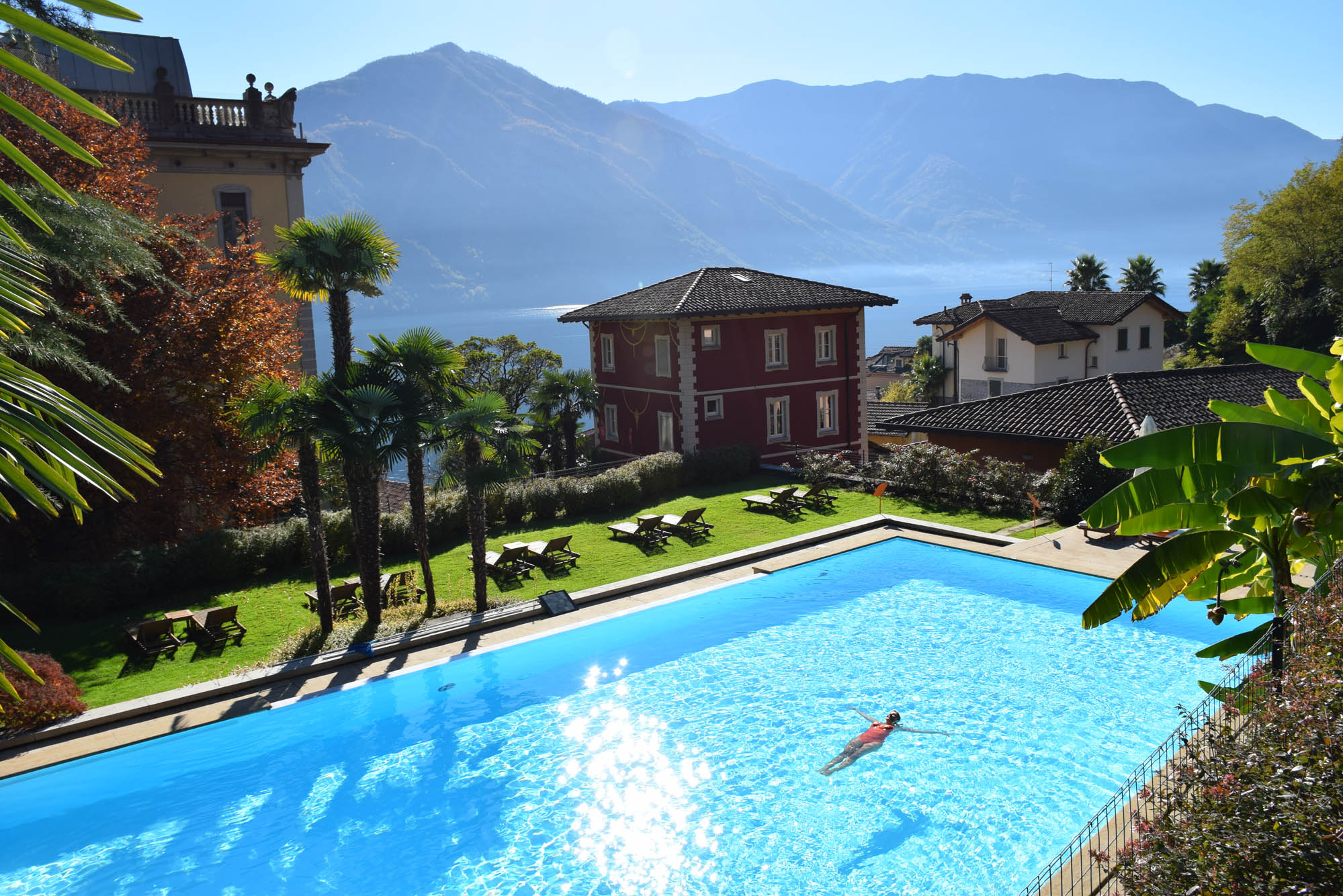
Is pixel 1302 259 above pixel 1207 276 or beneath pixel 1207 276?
beneath

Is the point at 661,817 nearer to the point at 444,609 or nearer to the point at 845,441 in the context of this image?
the point at 444,609

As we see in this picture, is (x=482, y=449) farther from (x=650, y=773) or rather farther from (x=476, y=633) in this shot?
(x=650, y=773)

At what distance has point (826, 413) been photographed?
35.9 m

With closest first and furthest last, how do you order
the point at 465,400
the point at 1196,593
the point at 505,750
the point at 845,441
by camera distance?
1. the point at 1196,593
2. the point at 505,750
3. the point at 465,400
4. the point at 845,441

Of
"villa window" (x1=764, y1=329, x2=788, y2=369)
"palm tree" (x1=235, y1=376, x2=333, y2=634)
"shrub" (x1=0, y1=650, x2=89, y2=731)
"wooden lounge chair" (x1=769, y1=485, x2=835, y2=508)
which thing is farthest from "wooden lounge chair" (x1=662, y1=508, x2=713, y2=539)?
"shrub" (x1=0, y1=650, x2=89, y2=731)

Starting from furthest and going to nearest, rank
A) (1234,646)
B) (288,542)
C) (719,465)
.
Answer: (719,465)
(288,542)
(1234,646)

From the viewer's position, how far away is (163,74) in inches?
1054

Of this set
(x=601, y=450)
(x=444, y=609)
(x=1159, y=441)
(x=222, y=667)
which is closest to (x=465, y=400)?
(x=444, y=609)

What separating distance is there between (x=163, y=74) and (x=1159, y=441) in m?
30.1

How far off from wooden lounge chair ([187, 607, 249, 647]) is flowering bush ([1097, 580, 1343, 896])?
14767 mm

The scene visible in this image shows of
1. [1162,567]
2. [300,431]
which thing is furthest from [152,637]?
[1162,567]

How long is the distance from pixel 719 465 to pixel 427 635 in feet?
50.0

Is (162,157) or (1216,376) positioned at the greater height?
(162,157)

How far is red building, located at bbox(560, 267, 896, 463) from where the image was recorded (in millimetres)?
→ 32625
